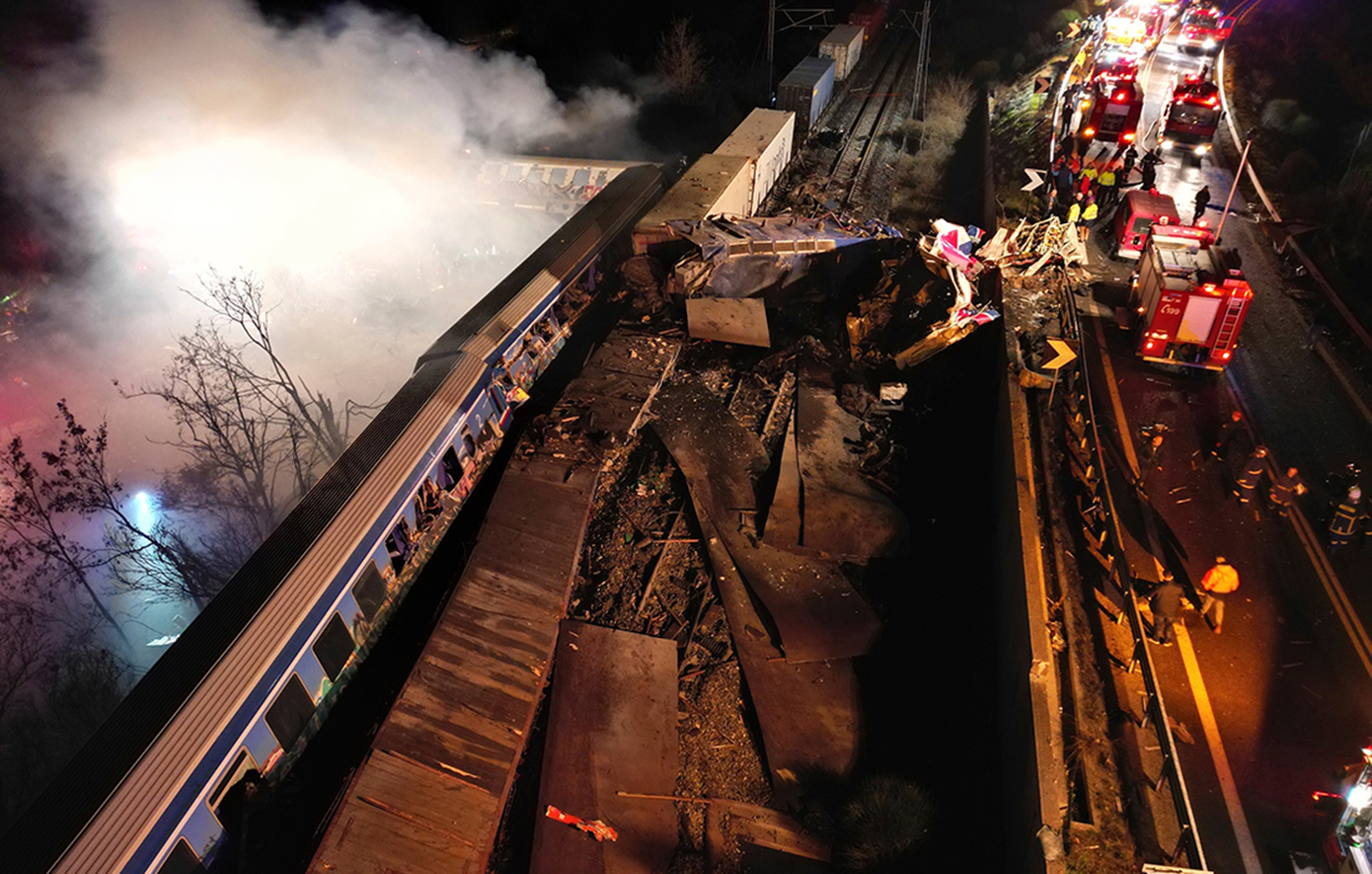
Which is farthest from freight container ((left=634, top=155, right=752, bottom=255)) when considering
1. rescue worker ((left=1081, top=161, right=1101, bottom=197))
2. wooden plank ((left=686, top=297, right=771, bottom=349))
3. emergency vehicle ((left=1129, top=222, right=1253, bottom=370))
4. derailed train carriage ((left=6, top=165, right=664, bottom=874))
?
emergency vehicle ((left=1129, top=222, right=1253, bottom=370))

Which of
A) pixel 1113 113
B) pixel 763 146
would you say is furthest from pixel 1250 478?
pixel 763 146

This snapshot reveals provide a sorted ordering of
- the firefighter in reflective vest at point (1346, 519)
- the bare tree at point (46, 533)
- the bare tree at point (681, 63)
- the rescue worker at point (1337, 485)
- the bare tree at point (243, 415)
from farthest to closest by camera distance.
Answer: the bare tree at point (681, 63) < the bare tree at point (243, 415) < the bare tree at point (46, 533) < the rescue worker at point (1337, 485) < the firefighter in reflective vest at point (1346, 519)

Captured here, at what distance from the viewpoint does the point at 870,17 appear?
1246 inches

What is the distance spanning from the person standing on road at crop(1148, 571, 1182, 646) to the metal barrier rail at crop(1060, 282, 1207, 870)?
203 mm

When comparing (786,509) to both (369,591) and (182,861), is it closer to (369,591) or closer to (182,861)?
(369,591)

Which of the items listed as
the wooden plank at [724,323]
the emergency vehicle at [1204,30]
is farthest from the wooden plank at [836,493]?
the emergency vehicle at [1204,30]

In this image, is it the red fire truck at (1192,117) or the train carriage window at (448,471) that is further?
the red fire truck at (1192,117)

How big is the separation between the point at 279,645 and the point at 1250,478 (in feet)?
37.4

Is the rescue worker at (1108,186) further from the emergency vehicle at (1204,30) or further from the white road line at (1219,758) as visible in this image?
the emergency vehicle at (1204,30)

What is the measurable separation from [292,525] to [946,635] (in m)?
7.96

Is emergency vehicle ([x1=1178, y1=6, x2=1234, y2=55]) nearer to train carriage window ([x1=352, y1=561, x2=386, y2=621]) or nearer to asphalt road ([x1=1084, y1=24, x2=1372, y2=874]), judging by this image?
asphalt road ([x1=1084, y1=24, x2=1372, y2=874])

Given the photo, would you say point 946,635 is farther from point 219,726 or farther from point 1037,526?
point 219,726

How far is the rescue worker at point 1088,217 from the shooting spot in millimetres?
15509

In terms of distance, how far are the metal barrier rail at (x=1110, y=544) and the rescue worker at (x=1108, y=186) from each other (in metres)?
4.93
